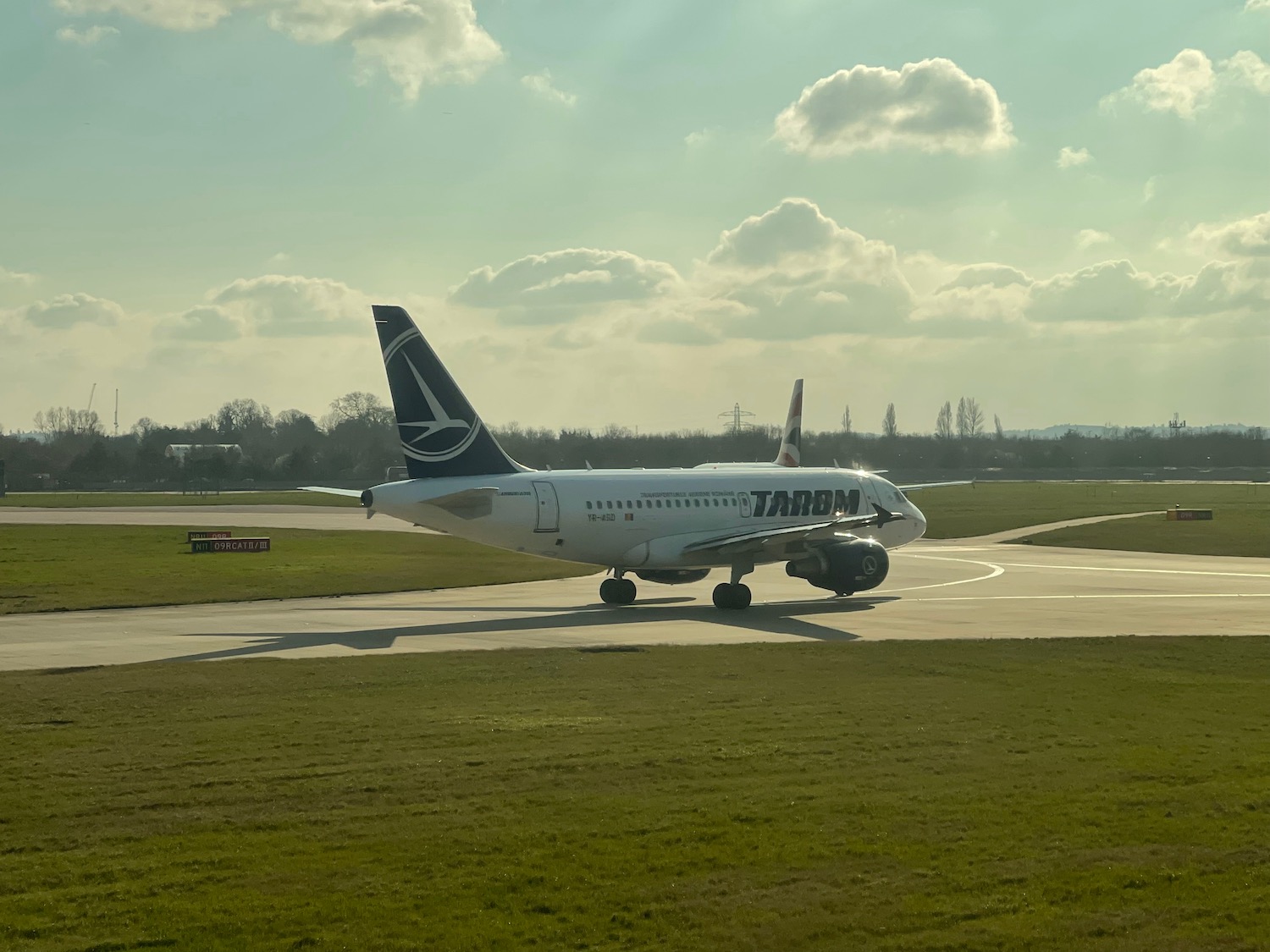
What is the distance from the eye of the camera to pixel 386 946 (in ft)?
35.7

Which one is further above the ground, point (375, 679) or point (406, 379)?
point (406, 379)

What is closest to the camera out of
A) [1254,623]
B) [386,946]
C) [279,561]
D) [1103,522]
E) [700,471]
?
[386,946]

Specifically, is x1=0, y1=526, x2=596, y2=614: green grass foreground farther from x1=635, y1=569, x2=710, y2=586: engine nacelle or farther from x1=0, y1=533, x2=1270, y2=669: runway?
x1=635, y1=569, x2=710, y2=586: engine nacelle

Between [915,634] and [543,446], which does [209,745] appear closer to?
[915,634]

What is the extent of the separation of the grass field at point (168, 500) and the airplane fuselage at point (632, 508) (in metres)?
81.5

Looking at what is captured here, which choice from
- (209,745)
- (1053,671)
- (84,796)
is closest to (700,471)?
(1053,671)

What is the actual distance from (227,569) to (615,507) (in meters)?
20.7

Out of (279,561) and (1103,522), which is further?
(1103,522)

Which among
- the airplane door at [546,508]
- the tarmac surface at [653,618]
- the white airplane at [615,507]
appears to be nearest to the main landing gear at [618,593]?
the white airplane at [615,507]

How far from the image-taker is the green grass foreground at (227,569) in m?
44.2

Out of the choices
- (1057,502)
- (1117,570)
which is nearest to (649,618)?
(1117,570)

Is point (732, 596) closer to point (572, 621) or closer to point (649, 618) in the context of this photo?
point (649, 618)

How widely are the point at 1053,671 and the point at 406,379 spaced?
66.4ft

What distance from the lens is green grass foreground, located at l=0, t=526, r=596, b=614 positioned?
145 ft
